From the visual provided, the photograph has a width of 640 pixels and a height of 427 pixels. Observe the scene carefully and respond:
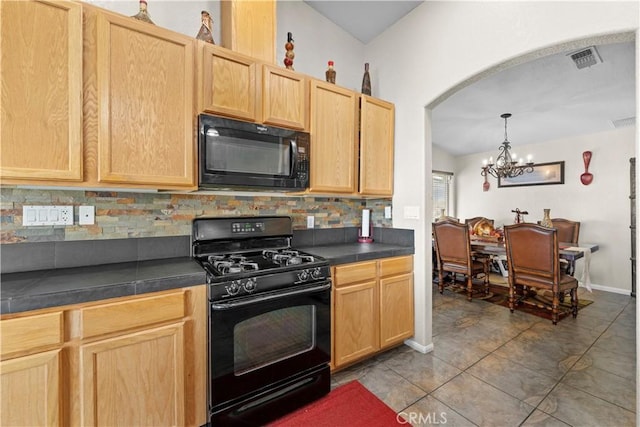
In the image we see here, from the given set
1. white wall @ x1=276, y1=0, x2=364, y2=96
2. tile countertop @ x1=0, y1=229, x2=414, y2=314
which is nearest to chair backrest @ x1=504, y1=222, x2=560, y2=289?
white wall @ x1=276, y1=0, x2=364, y2=96

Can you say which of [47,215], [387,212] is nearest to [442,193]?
[387,212]

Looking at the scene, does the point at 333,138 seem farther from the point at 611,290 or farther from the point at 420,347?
the point at 611,290

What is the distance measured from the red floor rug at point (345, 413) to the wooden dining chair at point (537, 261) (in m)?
2.47

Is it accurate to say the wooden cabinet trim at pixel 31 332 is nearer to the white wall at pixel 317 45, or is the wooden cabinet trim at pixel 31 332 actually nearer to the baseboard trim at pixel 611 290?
the white wall at pixel 317 45

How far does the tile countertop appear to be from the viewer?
3.58 feet

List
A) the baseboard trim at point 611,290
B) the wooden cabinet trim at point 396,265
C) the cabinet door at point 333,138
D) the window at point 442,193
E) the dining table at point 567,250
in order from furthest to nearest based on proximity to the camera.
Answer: the window at point 442,193, the baseboard trim at point 611,290, the dining table at point 567,250, the wooden cabinet trim at point 396,265, the cabinet door at point 333,138

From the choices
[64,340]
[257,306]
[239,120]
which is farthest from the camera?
[239,120]

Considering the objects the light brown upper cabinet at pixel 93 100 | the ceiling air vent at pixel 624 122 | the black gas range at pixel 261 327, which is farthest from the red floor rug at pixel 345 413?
the ceiling air vent at pixel 624 122

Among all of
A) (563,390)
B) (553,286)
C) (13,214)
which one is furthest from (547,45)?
(13,214)

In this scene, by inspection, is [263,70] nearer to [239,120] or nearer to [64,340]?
[239,120]

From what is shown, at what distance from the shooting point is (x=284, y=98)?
1948 millimetres

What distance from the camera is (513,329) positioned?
2.82m

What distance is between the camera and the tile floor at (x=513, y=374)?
65.5 inches

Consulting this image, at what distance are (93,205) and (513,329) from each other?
3.77m
